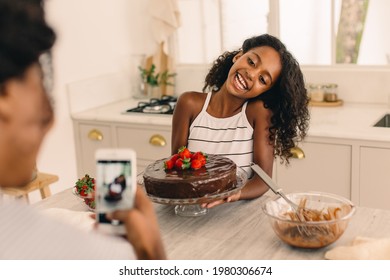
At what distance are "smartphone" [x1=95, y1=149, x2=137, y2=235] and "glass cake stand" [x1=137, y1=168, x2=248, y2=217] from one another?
0.63 meters

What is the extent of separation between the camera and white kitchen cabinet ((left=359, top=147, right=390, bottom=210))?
1821 mm

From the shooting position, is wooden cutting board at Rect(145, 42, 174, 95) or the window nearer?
the window

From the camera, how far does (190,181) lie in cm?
109

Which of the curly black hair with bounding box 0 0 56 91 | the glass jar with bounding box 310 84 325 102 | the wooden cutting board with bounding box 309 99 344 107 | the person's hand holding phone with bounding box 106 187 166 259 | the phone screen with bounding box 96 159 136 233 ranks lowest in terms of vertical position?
the wooden cutting board with bounding box 309 99 344 107

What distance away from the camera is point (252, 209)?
3.94 feet

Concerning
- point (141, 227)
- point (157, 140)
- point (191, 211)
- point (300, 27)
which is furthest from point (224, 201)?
point (300, 27)

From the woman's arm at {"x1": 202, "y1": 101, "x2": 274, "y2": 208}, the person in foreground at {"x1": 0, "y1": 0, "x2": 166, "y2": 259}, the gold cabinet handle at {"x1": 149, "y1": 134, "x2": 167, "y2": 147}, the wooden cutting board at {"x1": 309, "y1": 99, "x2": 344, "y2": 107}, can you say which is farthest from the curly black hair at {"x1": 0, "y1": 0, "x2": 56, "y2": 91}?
the wooden cutting board at {"x1": 309, "y1": 99, "x2": 344, "y2": 107}

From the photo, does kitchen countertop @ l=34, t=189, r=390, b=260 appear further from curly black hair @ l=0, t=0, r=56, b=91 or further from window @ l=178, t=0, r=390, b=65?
window @ l=178, t=0, r=390, b=65

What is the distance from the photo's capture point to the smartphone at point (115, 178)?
43 cm

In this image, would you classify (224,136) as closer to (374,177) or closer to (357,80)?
(374,177)

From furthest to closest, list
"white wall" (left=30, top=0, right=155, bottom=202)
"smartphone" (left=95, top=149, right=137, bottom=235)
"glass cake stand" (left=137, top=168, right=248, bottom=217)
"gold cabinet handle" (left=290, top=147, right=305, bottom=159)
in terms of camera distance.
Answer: "gold cabinet handle" (left=290, top=147, right=305, bottom=159) < "white wall" (left=30, top=0, right=155, bottom=202) < "glass cake stand" (left=137, top=168, right=248, bottom=217) < "smartphone" (left=95, top=149, right=137, bottom=235)

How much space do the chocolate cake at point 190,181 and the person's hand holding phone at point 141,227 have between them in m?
0.61

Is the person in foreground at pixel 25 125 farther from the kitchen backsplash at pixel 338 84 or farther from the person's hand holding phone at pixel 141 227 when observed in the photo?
the kitchen backsplash at pixel 338 84
